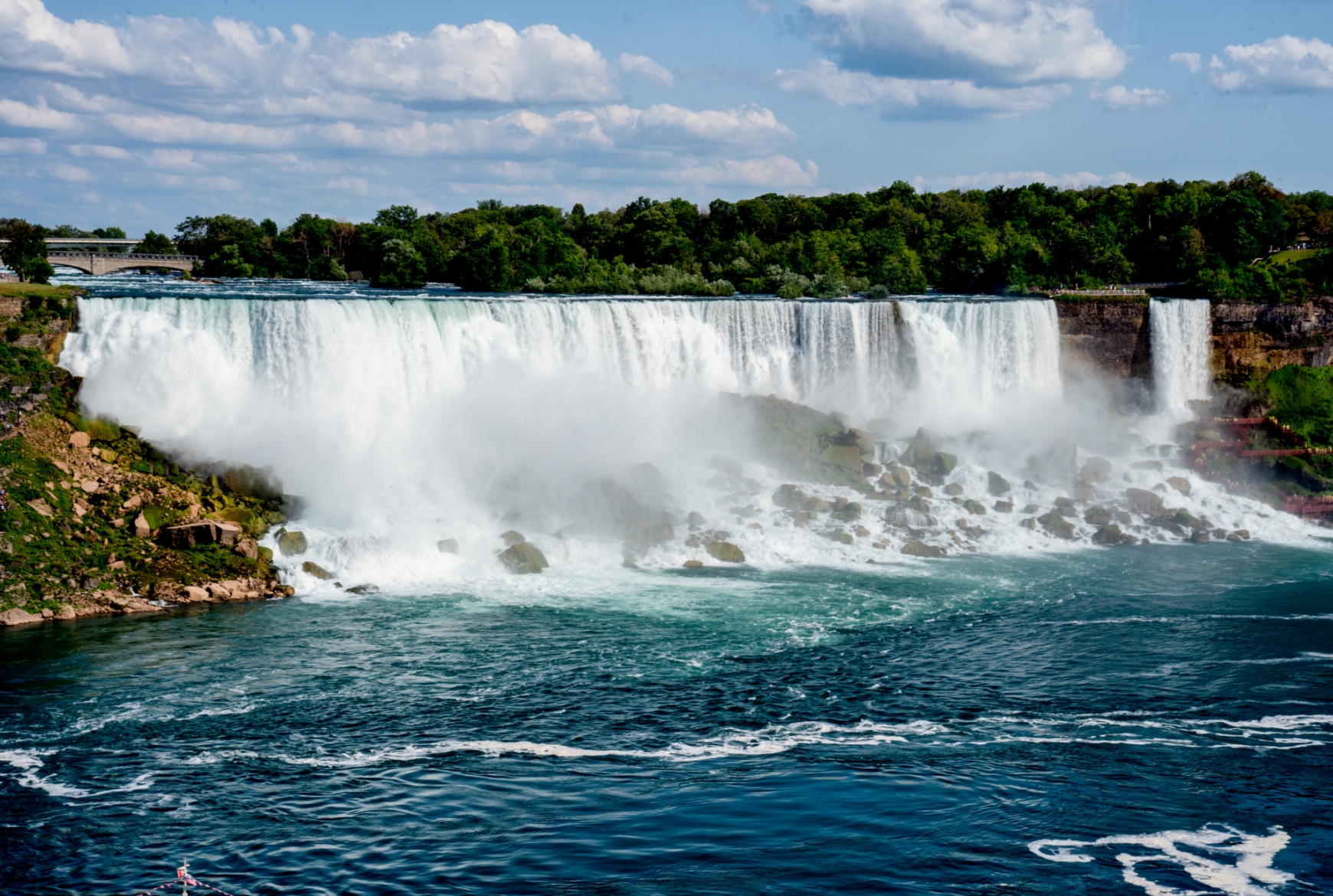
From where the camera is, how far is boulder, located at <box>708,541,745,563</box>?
119 ft

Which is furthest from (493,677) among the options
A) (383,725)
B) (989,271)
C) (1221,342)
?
(989,271)

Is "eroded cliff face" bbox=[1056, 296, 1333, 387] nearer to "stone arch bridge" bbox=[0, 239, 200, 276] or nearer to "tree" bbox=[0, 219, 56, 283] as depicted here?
"tree" bbox=[0, 219, 56, 283]

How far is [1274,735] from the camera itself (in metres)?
21.6

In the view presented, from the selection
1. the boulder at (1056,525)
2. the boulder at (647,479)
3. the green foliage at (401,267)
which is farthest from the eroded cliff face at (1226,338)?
the green foliage at (401,267)

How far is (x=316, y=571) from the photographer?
106 feet

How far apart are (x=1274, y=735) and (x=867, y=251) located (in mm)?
68522

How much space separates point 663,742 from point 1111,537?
2523 centimetres

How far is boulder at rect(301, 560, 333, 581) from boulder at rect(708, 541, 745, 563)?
11.8 m

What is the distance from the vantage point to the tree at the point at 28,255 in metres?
42.3

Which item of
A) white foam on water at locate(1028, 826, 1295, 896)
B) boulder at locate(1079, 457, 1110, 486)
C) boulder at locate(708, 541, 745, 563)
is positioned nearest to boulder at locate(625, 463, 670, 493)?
boulder at locate(708, 541, 745, 563)

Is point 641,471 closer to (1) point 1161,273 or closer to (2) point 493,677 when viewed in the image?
(2) point 493,677

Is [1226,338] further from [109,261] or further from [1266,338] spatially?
[109,261]

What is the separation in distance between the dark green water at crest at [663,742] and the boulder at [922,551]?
5611 mm

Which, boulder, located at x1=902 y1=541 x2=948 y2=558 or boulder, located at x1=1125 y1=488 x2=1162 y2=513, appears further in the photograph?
boulder, located at x1=1125 y1=488 x2=1162 y2=513
